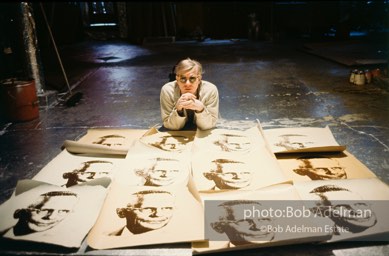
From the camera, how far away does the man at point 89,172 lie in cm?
179

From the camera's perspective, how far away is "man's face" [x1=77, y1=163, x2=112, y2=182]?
1824mm

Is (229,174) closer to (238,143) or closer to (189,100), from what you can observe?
(238,143)

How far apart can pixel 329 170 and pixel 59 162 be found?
5.20ft

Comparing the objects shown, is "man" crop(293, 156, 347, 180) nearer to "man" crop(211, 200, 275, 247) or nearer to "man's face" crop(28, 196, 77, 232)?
"man" crop(211, 200, 275, 247)

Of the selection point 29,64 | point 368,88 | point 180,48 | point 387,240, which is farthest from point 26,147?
point 180,48

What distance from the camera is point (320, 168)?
1.85 m

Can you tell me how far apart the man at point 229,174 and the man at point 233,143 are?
6.3 inches

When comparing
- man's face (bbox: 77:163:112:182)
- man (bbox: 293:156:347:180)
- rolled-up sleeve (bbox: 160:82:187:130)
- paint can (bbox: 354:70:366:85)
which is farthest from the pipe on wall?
paint can (bbox: 354:70:366:85)

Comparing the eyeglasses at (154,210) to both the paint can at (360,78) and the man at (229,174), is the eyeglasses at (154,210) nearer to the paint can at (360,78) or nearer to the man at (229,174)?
the man at (229,174)

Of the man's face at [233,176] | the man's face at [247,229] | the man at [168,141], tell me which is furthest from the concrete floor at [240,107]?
the man at [168,141]

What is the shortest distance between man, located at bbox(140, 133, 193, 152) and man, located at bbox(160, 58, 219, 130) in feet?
0.42

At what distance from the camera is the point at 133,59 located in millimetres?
7395

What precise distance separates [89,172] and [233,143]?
2.93 feet

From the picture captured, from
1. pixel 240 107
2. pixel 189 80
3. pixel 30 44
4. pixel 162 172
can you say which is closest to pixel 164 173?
pixel 162 172
